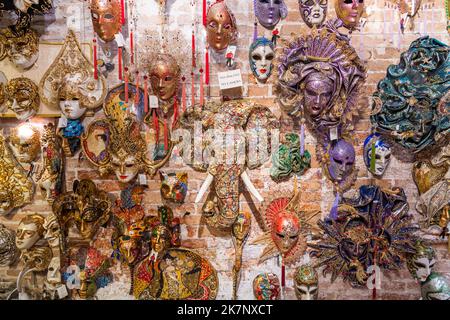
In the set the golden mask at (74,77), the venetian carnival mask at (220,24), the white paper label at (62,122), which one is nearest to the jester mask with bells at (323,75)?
the venetian carnival mask at (220,24)

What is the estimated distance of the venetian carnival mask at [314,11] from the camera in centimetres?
291

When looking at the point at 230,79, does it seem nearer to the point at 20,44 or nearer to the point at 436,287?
the point at 20,44

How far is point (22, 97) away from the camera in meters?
2.97

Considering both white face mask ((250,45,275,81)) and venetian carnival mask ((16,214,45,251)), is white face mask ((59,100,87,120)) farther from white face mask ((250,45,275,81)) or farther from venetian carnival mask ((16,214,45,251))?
white face mask ((250,45,275,81))

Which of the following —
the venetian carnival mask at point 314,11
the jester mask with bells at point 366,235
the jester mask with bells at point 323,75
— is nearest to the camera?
the jester mask with bells at point 323,75

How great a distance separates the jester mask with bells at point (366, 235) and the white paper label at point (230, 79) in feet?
3.44

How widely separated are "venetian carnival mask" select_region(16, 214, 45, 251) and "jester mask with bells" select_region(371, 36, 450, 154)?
2.30 metres

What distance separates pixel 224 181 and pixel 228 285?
0.72m

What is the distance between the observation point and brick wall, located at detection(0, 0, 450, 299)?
2.96 m

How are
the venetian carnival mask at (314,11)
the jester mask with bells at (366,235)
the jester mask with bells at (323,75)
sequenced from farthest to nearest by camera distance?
the jester mask with bells at (366,235) → the venetian carnival mask at (314,11) → the jester mask with bells at (323,75)

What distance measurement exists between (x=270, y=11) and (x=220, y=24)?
1.08 feet

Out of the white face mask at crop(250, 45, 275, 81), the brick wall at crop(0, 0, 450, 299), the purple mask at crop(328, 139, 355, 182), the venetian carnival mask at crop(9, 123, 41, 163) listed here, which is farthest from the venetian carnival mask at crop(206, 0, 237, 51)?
the venetian carnival mask at crop(9, 123, 41, 163)

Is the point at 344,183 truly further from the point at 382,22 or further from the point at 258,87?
the point at 382,22

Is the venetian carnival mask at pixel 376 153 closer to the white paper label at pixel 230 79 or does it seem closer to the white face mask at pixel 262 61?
the white face mask at pixel 262 61
